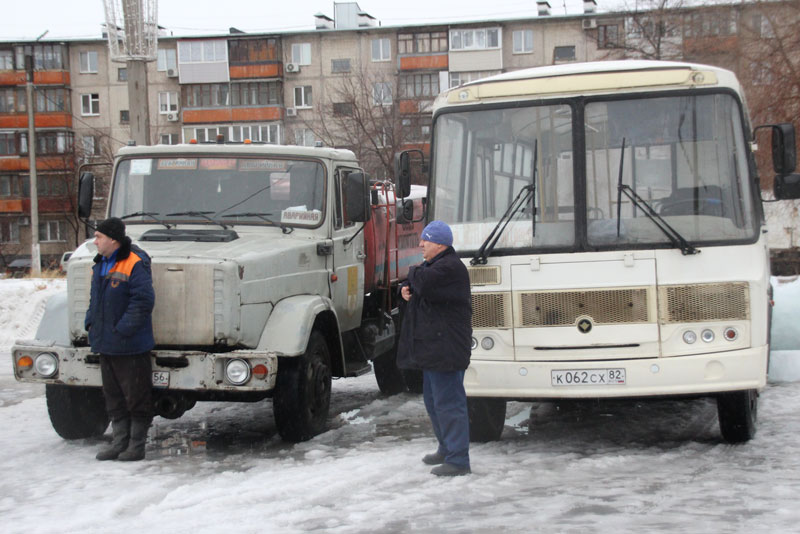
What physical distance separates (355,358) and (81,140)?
54599 millimetres

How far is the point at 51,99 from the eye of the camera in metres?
64.4

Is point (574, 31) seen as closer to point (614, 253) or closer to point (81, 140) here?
point (81, 140)

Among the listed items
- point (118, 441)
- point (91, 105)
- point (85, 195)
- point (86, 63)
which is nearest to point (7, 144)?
point (91, 105)

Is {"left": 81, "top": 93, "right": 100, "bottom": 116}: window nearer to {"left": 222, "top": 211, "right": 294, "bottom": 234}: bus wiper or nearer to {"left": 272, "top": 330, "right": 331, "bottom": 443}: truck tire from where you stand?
{"left": 222, "top": 211, "right": 294, "bottom": 234}: bus wiper

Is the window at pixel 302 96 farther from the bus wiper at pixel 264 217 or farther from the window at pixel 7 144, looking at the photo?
the bus wiper at pixel 264 217

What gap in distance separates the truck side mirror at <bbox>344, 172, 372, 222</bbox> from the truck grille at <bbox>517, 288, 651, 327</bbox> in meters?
2.11

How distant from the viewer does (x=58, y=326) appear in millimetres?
8172

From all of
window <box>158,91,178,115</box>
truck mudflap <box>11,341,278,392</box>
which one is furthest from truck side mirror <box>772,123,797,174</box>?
window <box>158,91,178,115</box>

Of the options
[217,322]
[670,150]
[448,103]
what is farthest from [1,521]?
[670,150]

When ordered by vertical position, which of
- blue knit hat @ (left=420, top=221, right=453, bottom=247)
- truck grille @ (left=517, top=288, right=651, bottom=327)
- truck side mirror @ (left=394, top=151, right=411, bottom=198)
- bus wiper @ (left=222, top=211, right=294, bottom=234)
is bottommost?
truck grille @ (left=517, top=288, right=651, bottom=327)

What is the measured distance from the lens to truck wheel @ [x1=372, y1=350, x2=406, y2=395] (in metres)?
11.1

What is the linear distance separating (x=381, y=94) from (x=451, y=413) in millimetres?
34657

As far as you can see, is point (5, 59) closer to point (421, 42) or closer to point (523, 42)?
point (421, 42)

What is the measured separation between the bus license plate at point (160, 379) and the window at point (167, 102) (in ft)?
189
